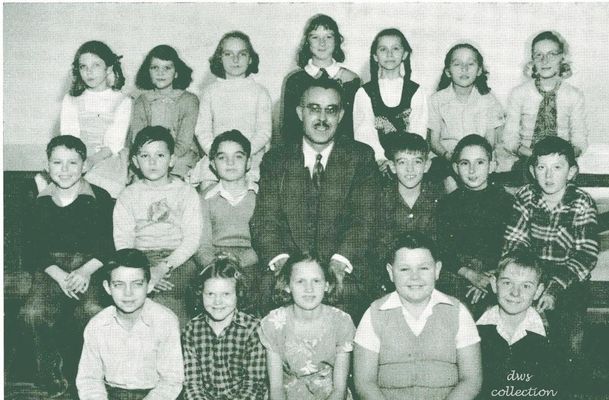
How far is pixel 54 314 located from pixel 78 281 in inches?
6.8

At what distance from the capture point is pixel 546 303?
2.64 meters

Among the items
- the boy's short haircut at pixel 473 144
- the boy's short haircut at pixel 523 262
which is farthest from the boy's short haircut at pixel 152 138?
the boy's short haircut at pixel 523 262

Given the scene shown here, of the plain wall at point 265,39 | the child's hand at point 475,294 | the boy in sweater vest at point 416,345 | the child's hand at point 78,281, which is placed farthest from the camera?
the plain wall at point 265,39

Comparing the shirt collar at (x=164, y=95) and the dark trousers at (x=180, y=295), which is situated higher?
the shirt collar at (x=164, y=95)

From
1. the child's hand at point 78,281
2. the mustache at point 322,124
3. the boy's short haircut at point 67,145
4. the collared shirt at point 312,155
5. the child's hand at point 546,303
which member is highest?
A: the mustache at point 322,124

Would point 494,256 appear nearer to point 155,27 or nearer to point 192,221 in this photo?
point 192,221

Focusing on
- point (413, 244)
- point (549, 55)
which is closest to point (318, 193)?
point (413, 244)

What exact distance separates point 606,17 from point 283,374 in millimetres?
3213

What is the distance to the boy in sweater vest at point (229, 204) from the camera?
9.88 ft

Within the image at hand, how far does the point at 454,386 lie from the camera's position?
2.37m

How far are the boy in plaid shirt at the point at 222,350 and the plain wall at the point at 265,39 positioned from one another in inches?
78.9

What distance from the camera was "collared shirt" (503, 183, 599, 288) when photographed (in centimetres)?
275

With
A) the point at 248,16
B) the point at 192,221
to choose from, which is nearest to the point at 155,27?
the point at 248,16

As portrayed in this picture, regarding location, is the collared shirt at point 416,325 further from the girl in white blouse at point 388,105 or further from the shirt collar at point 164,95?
the shirt collar at point 164,95
